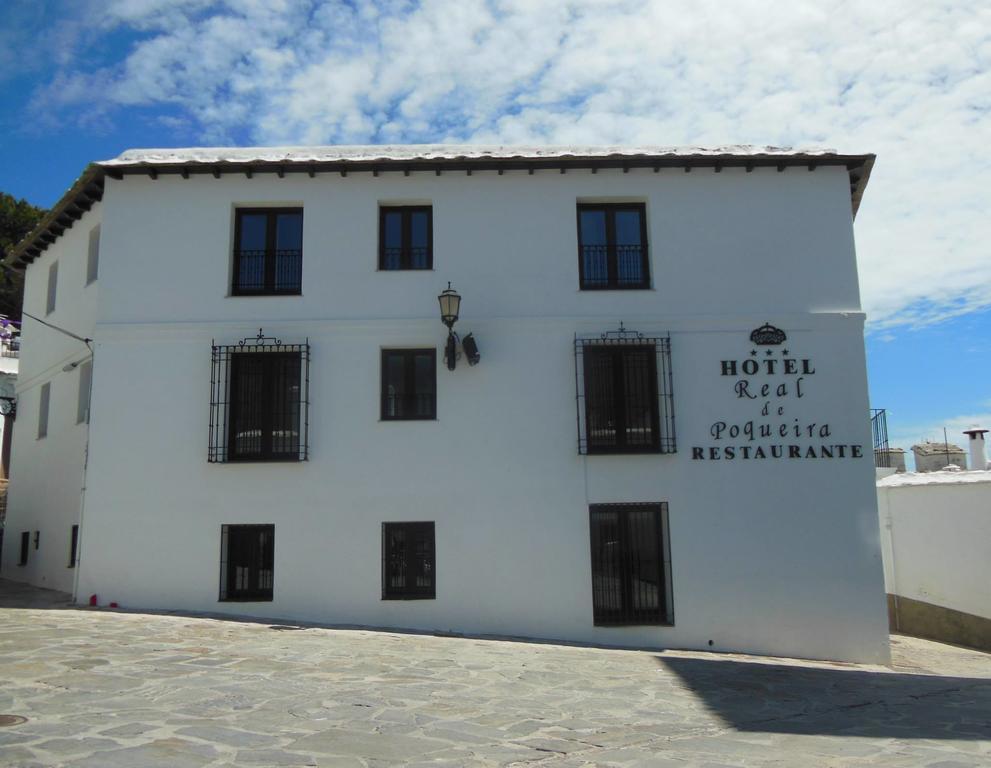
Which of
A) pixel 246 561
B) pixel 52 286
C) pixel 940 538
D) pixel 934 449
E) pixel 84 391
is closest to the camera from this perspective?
pixel 246 561

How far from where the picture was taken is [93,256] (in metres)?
14.5

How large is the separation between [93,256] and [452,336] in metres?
6.64

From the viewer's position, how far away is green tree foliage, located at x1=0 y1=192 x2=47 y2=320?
1230 inches

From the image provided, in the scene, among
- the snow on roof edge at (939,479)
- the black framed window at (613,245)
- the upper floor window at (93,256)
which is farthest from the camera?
the snow on roof edge at (939,479)

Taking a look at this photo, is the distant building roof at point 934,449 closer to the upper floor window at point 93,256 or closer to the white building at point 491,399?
the white building at point 491,399

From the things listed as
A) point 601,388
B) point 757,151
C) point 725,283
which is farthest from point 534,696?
point 757,151

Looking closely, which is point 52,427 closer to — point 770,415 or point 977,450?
point 770,415

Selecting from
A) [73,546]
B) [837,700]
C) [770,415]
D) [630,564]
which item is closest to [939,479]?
[770,415]

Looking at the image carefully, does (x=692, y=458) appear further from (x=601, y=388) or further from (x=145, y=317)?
(x=145, y=317)

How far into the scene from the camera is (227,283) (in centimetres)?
1305

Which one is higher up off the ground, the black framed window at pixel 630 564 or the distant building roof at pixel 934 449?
the distant building roof at pixel 934 449

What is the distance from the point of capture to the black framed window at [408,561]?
12414 millimetres

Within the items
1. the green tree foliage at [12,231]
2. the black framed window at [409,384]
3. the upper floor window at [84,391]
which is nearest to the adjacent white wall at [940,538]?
the black framed window at [409,384]

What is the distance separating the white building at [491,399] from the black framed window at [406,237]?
0.11 ft
